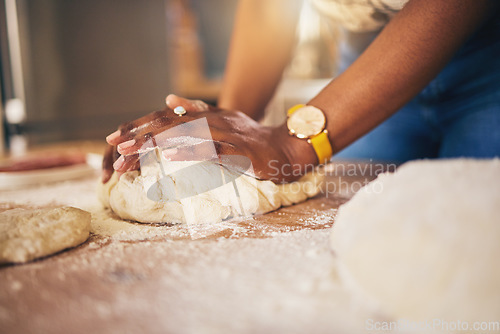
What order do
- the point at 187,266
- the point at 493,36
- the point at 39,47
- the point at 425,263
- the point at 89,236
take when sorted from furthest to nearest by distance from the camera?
the point at 39,47 < the point at 493,36 < the point at 89,236 < the point at 187,266 < the point at 425,263

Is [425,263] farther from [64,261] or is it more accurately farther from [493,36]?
[493,36]

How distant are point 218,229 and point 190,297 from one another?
0.82 ft

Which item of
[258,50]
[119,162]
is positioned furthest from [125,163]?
[258,50]

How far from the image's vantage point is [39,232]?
0.55 metres

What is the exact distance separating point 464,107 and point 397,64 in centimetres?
44

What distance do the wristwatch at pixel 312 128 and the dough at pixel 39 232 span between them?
48 cm

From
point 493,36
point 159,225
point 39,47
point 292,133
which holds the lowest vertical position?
point 159,225

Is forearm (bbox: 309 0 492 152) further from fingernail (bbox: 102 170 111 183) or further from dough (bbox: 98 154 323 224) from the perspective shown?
fingernail (bbox: 102 170 111 183)

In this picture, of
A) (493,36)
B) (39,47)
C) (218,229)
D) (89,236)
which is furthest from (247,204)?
(39,47)

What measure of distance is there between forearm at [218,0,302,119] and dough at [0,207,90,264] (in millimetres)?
777

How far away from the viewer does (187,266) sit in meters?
0.50

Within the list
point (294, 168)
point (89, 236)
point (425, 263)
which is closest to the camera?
point (425, 263)

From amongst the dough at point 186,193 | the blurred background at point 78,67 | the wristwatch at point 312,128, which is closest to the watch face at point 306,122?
the wristwatch at point 312,128

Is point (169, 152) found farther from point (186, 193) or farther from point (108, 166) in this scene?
point (108, 166)
